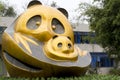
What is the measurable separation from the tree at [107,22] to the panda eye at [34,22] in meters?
12.2

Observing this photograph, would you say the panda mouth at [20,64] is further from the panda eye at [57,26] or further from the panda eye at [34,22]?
the panda eye at [57,26]

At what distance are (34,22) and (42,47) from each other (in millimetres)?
1159

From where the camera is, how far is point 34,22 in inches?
553

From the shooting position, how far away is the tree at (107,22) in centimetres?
2632

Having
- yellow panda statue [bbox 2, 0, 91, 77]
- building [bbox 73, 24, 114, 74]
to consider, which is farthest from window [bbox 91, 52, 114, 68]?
yellow panda statue [bbox 2, 0, 91, 77]

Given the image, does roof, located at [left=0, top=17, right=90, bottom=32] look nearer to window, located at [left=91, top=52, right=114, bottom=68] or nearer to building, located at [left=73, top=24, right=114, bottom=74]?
building, located at [left=73, top=24, right=114, bottom=74]

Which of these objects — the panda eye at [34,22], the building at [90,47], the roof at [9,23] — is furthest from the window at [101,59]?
the panda eye at [34,22]

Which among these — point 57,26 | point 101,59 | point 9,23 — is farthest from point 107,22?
point 101,59

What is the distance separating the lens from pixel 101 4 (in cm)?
2905

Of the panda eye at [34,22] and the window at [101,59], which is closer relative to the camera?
the panda eye at [34,22]

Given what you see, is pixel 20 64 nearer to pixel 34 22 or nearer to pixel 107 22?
pixel 34 22

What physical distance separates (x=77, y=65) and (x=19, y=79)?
2109 millimetres

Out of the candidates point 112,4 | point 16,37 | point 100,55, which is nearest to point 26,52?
point 16,37

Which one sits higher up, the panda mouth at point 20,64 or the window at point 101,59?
the panda mouth at point 20,64
